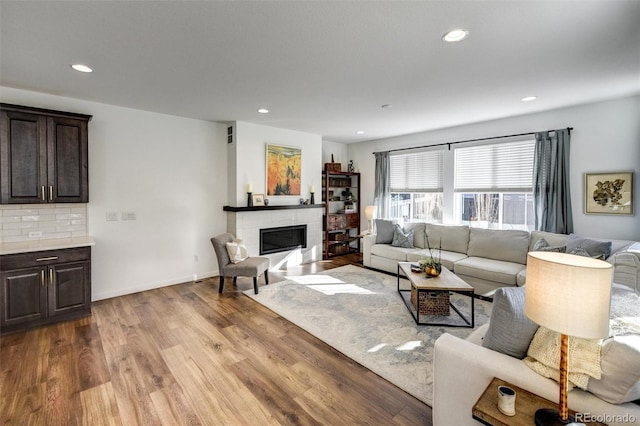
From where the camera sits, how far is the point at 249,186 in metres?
4.99

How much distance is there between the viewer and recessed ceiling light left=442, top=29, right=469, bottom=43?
2.12 m

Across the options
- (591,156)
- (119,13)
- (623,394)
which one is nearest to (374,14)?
(119,13)

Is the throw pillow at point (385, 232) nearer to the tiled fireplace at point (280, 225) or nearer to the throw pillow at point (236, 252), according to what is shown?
the tiled fireplace at point (280, 225)

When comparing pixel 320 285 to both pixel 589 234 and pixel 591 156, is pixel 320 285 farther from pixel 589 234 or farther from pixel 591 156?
pixel 591 156

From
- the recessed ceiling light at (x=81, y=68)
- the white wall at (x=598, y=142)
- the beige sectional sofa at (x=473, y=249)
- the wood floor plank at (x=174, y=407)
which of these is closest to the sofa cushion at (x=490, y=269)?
the beige sectional sofa at (x=473, y=249)

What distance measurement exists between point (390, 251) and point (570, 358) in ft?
12.5

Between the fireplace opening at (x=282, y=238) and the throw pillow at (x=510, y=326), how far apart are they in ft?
13.8

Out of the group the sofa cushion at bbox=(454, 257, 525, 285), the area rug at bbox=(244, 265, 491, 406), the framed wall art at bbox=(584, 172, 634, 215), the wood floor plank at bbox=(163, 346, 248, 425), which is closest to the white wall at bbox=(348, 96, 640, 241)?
the framed wall art at bbox=(584, 172, 634, 215)

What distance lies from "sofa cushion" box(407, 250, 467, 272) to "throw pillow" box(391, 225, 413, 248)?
0.34 meters

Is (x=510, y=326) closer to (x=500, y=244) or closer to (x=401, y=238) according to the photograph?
(x=500, y=244)

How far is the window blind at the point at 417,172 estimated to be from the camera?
5.70 m

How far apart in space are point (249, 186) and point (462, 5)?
391 centimetres

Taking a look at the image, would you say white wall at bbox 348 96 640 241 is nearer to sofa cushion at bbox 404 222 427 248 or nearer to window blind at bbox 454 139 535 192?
window blind at bbox 454 139 535 192

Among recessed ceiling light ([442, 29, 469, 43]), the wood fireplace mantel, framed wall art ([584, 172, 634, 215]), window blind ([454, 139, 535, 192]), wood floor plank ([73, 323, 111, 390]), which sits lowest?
wood floor plank ([73, 323, 111, 390])
